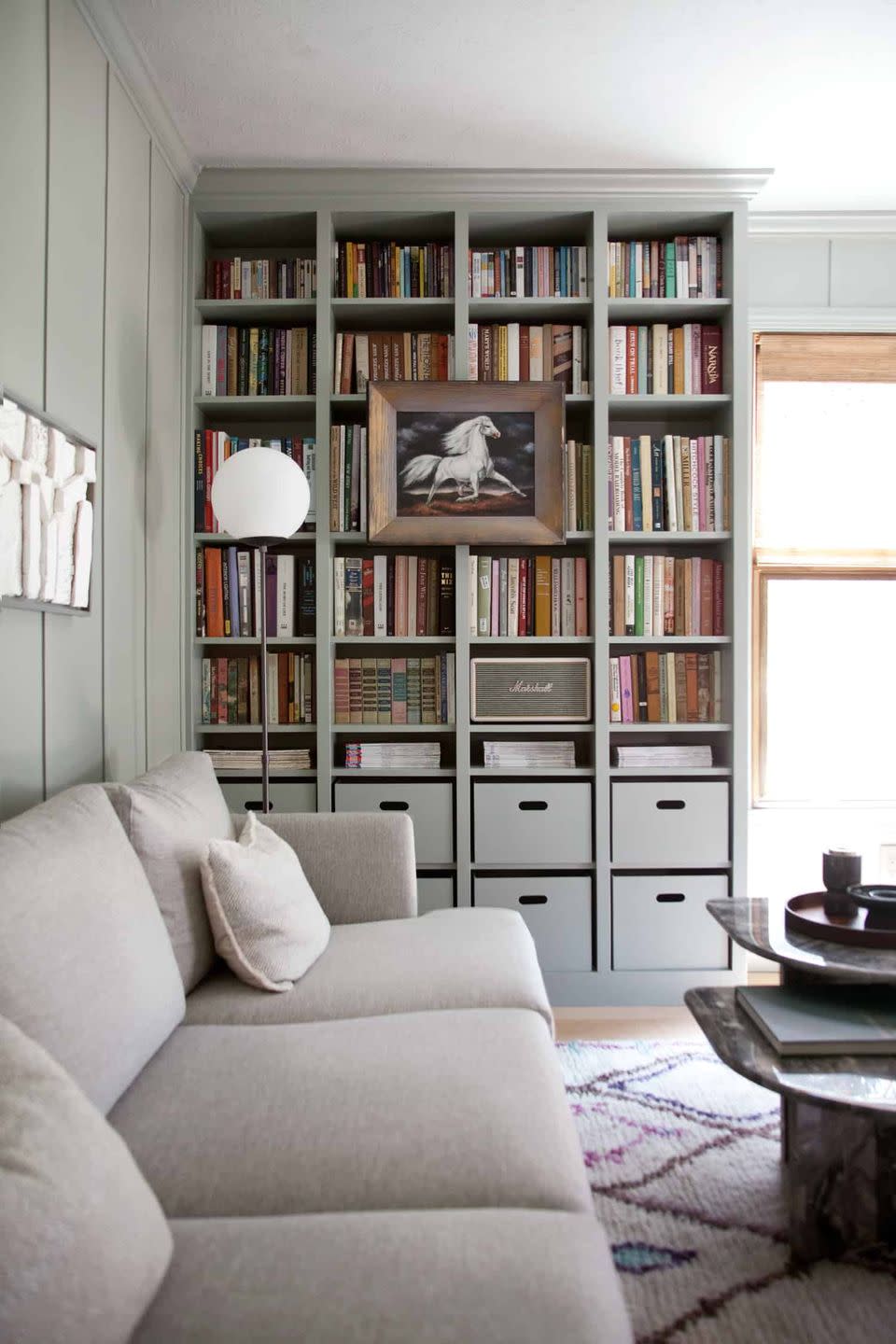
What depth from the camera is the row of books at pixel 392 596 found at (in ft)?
10.1

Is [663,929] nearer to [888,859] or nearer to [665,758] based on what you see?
[665,758]

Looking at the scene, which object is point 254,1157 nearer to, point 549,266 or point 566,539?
point 566,539

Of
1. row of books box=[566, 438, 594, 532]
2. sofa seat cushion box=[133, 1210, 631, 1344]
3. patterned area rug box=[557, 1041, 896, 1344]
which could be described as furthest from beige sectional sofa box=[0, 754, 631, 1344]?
row of books box=[566, 438, 594, 532]

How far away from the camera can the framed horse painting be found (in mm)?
3012

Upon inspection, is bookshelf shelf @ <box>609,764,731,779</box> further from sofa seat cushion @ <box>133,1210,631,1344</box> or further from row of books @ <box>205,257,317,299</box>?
sofa seat cushion @ <box>133,1210,631,1344</box>

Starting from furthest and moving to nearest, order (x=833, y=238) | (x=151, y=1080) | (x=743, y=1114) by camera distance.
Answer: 1. (x=833, y=238)
2. (x=743, y=1114)
3. (x=151, y=1080)

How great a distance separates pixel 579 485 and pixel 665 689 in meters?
0.75

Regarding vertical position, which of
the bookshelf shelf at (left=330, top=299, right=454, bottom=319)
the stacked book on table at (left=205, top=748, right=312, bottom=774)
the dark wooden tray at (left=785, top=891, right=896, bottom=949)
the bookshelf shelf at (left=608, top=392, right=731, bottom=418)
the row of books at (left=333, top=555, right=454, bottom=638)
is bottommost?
the dark wooden tray at (left=785, top=891, right=896, bottom=949)

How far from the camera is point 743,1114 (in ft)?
7.29

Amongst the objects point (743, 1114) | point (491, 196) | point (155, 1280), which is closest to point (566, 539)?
point (491, 196)

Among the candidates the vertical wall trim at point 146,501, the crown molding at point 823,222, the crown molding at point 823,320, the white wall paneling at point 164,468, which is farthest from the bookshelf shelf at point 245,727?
the crown molding at point 823,222

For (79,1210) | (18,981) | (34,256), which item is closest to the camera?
(79,1210)

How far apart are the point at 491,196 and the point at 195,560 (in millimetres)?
1556

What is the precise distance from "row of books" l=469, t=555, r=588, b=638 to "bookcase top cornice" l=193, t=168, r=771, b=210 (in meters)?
1.20
